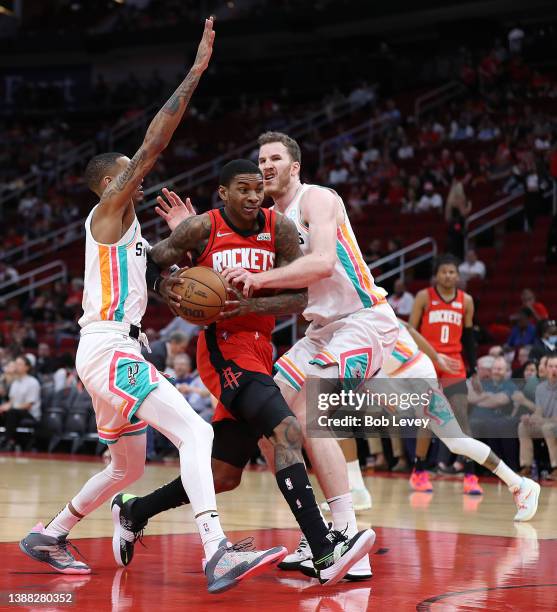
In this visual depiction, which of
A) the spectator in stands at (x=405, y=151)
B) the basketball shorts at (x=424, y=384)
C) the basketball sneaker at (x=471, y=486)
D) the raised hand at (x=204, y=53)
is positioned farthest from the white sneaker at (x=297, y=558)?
the spectator in stands at (x=405, y=151)

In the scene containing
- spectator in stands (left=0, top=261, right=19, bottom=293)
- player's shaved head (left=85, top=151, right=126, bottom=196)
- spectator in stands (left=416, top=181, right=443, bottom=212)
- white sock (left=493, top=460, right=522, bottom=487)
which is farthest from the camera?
spectator in stands (left=0, top=261, right=19, bottom=293)

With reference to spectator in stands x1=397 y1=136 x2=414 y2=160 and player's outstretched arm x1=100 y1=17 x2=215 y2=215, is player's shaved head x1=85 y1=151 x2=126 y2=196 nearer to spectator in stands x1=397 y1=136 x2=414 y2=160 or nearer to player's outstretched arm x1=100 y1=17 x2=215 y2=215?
player's outstretched arm x1=100 y1=17 x2=215 y2=215

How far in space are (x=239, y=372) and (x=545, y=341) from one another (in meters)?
8.00

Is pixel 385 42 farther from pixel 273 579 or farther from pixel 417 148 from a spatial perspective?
pixel 273 579

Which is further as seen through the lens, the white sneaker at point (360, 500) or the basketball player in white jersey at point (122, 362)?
the white sneaker at point (360, 500)

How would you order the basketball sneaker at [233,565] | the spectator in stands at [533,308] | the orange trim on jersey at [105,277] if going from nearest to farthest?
1. the basketball sneaker at [233,565]
2. the orange trim on jersey at [105,277]
3. the spectator in stands at [533,308]

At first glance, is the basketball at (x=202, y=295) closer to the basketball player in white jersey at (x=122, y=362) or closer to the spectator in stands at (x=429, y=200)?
the basketball player in white jersey at (x=122, y=362)

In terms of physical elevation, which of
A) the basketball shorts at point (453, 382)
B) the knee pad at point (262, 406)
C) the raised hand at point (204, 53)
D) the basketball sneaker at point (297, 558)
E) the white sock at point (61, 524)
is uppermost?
the raised hand at point (204, 53)

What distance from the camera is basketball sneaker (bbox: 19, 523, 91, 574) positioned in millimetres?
5375

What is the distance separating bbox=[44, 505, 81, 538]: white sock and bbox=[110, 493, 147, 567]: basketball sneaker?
0.22m

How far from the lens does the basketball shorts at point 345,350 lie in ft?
19.1

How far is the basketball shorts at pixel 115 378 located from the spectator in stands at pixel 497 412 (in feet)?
22.3

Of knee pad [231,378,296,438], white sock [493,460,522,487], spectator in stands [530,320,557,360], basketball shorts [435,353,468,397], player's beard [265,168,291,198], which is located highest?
player's beard [265,168,291,198]

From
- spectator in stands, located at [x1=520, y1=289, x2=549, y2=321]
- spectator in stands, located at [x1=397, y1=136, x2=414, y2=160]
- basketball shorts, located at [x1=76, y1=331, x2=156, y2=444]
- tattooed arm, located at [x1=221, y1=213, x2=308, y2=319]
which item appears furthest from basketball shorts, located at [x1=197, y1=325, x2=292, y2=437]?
spectator in stands, located at [x1=397, y1=136, x2=414, y2=160]
